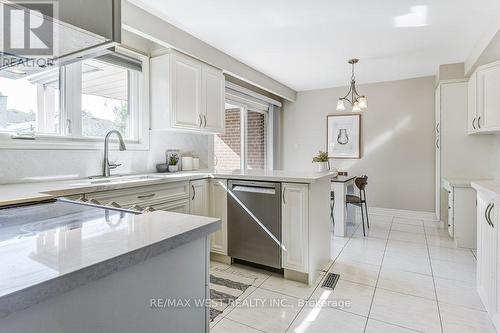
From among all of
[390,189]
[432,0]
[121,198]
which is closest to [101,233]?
[121,198]

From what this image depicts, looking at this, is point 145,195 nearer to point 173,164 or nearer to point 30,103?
point 173,164

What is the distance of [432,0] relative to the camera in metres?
2.40

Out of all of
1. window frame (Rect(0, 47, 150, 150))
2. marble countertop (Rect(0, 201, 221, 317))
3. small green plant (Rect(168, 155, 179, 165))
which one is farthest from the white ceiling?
marble countertop (Rect(0, 201, 221, 317))

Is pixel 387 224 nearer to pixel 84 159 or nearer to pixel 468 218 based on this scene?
pixel 468 218

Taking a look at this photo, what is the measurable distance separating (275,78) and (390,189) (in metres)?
2.85

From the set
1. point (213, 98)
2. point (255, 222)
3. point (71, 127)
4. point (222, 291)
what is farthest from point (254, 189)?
point (71, 127)

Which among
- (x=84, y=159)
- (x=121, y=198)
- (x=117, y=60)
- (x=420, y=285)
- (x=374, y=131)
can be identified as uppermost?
(x=117, y=60)

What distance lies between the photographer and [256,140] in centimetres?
543

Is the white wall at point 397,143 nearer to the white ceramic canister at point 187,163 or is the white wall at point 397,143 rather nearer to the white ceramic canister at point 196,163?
the white ceramic canister at point 196,163

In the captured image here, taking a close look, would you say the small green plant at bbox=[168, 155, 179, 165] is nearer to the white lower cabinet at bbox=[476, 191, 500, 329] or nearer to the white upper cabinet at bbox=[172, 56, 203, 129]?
the white upper cabinet at bbox=[172, 56, 203, 129]

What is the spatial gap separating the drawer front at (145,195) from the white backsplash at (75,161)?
0.65m

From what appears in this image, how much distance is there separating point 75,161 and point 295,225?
6.44 feet

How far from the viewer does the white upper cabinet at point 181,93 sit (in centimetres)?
287

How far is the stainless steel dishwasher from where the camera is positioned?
2490 mm
